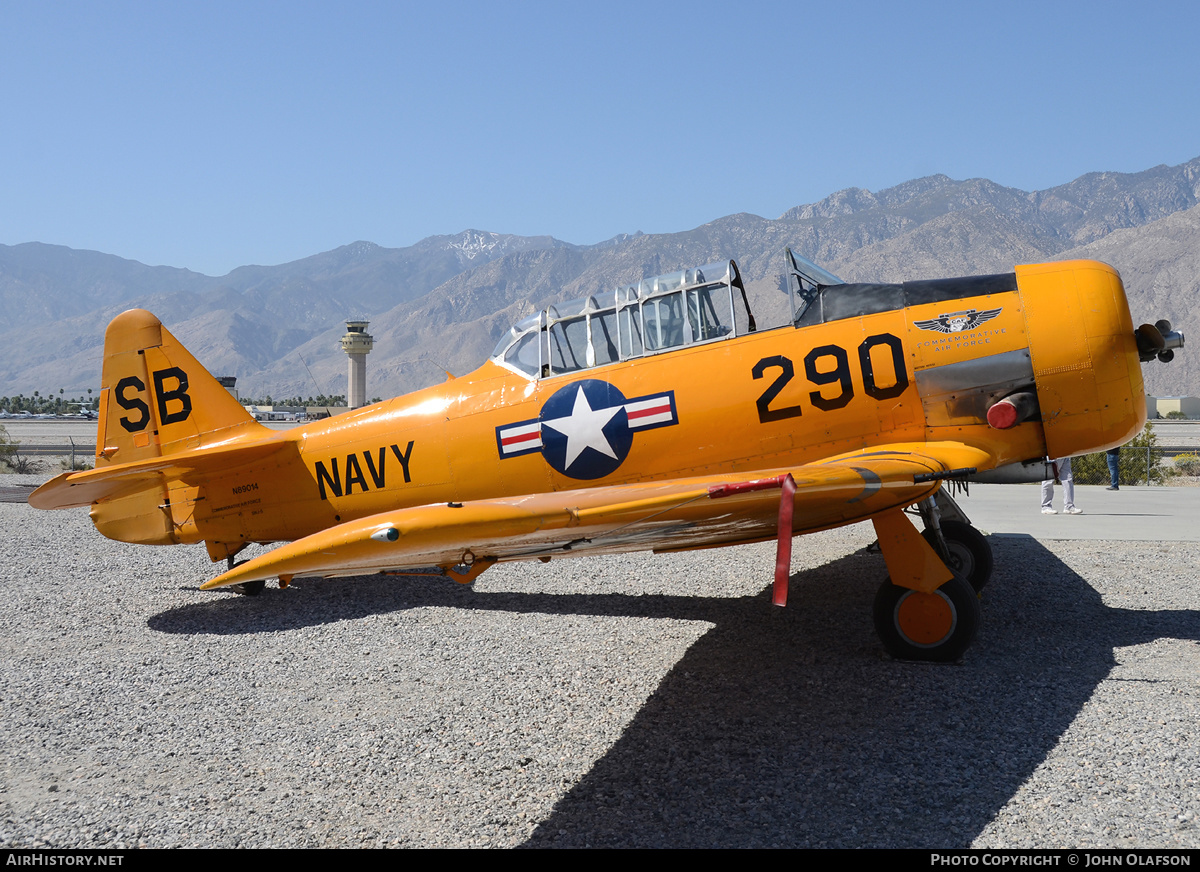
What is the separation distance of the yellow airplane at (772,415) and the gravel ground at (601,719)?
87cm

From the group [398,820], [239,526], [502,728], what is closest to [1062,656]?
[502,728]

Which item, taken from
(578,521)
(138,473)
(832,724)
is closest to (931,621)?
(832,724)

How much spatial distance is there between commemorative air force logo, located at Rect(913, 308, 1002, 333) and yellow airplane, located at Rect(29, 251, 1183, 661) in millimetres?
13

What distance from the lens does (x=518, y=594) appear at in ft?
27.0

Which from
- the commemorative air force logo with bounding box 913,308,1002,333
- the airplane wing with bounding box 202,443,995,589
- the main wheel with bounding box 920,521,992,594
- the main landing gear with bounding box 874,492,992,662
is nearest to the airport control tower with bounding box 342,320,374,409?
the main wheel with bounding box 920,521,992,594

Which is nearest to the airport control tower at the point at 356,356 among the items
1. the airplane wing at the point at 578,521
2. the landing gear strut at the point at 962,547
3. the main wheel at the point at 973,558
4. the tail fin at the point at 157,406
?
the tail fin at the point at 157,406

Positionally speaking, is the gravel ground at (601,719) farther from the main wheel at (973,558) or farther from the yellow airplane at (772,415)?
the yellow airplane at (772,415)

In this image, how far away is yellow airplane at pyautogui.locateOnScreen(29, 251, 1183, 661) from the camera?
552 centimetres

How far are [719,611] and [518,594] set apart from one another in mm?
2135

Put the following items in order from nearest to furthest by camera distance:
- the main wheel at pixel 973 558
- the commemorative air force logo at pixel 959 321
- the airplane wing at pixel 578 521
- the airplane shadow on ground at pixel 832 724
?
the airplane shadow on ground at pixel 832 724, the airplane wing at pixel 578 521, the commemorative air force logo at pixel 959 321, the main wheel at pixel 973 558

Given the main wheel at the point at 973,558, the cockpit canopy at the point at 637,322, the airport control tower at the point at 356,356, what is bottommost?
the main wheel at the point at 973,558

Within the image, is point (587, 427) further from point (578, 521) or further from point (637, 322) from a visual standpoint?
point (578, 521)

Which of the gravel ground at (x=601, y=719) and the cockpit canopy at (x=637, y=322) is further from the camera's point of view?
the cockpit canopy at (x=637, y=322)

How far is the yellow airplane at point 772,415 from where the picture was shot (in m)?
5.52
